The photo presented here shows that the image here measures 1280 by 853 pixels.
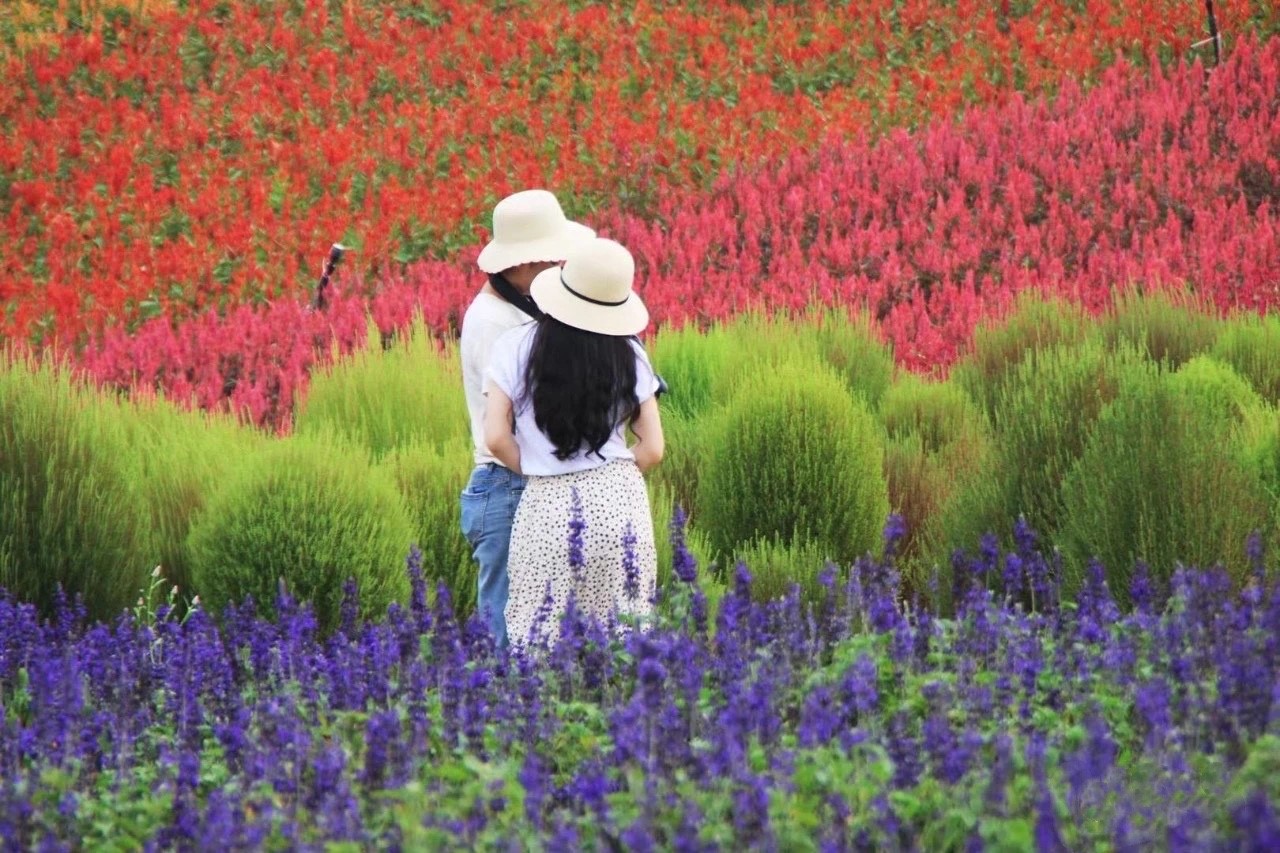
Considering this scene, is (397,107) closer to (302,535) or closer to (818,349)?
(818,349)

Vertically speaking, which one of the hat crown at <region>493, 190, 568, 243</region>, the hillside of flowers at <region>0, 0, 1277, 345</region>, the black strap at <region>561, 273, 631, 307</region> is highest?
the hillside of flowers at <region>0, 0, 1277, 345</region>

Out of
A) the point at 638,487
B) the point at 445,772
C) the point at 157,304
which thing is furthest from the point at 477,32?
the point at 445,772

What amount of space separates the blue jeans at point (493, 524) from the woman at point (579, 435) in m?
0.18

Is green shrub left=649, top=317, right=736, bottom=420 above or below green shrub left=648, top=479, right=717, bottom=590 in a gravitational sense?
above

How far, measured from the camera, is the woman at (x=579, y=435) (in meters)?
4.68

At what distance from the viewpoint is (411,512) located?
619 cm

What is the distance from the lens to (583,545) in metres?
4.76

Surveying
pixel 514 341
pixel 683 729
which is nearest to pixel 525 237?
pixel 514 341

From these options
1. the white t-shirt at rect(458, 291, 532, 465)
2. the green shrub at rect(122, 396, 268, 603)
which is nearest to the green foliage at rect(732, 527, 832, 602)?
the white t-shirt at rect(458, 291, 532, 465)

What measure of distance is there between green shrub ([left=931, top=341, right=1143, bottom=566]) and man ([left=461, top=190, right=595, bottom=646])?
1766 millimetres

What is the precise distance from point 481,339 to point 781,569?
1492mm

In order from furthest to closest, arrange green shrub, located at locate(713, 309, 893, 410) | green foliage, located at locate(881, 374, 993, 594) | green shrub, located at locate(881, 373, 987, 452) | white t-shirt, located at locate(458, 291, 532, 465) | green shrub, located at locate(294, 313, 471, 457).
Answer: green shrub, located at locate(713, 309, 893, 410) < green shrub, located at locate(881, 373, 987, 452) < green shrub, located at locate(294, 313, 471, 457) < green foliage, located at locate(881, 374, 993, 594) < white t-shirt, located at locate(458, 291, 532, 465)

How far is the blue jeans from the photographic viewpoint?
16.6 ft

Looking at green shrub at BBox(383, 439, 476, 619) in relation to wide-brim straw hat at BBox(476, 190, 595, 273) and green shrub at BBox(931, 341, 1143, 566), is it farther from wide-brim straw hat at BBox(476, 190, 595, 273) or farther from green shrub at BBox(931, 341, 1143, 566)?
green shrub at BBox(931, 341, 1143, 566)
